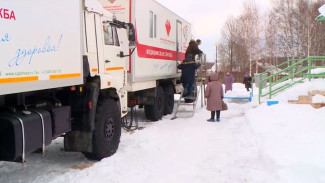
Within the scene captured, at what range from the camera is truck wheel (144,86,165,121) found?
10109mm

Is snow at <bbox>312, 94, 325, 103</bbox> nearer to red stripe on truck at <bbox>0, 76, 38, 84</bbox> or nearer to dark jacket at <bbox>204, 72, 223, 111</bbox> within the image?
dark jacket at <bbox>204, 72, 223, 111</bbox>

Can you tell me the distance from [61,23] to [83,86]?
1.28 metres

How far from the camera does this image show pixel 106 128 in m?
5.84

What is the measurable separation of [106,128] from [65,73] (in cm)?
160

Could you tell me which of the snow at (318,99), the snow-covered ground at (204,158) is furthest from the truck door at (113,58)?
the snow at (318,99)

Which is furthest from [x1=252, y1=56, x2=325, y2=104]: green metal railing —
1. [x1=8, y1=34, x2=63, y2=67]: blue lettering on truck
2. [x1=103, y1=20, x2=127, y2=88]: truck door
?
[x1=8, y1=34, x2=63, y2=67]: blue lettering on truck

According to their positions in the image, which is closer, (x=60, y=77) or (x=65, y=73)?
(x=60, y=77)

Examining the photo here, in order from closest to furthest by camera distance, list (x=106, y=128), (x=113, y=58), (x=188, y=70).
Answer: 1. (x=106, y=128)
2. (x=113, y=58)
3. (x=188, y=70)

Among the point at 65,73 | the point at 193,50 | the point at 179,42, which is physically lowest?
the point at 65,73

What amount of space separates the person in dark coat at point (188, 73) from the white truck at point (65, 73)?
300 cm

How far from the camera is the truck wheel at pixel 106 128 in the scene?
218 inches

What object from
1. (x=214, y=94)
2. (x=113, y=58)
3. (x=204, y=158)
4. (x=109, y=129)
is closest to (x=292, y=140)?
(x=204, y=158)

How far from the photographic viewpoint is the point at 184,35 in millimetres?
13445

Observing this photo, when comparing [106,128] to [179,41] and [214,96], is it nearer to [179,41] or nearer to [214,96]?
[214,96]
